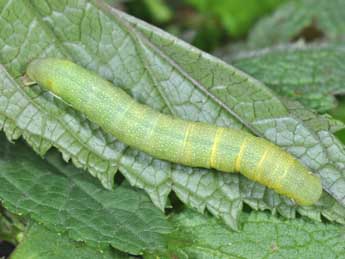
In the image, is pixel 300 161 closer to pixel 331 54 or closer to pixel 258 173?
pixel 258 173

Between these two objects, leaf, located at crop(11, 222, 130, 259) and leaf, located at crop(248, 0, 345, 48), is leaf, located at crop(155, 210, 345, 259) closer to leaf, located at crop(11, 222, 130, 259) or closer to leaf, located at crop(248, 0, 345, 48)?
leaf, located at crop(11, 222, 130, 259)

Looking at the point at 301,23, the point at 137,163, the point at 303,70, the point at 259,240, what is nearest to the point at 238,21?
the point at 301,23

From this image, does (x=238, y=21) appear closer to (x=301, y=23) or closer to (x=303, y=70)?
(x=301, y=23)

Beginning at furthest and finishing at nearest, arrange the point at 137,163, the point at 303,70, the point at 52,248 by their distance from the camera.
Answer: the point at 303,70
the point at 137,163
the point at 52,248

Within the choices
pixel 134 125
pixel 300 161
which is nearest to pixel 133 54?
pixel 134 125

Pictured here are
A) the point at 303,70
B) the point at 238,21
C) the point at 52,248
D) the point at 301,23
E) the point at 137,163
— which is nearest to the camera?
the point at 52,248
